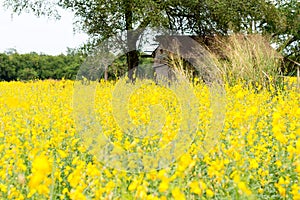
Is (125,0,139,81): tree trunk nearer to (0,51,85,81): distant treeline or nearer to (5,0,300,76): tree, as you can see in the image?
(5,0,300,76): tree

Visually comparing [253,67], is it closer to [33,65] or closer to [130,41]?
[130,41]

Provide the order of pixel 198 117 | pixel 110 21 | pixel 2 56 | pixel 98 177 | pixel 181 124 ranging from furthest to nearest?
pixel 2 56, pixel 110 21, pixel 198 117, pixel 181 124, pixel 98 177

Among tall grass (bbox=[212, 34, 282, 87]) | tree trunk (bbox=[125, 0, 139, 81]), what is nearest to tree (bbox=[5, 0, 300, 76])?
tree trunk (bbox=[125, 0, 139, 81])

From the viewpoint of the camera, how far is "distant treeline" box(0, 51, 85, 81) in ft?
97.1

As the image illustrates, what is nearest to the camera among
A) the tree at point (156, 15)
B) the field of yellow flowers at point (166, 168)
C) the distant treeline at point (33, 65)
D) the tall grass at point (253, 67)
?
the field of yellow flowers at point (166, 168)

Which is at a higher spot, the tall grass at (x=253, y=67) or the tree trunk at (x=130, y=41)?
the tree trunk at (x=130, y=41)

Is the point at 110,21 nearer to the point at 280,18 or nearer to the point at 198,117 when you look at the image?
the point at 280,18

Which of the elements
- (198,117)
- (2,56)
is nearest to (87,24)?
(198,117)

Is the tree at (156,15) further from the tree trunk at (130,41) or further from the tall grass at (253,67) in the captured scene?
the tall grass at (253,67)

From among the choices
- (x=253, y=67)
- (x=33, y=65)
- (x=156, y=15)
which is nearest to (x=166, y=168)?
(x=253, y=67)

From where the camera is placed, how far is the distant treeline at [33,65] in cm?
2960

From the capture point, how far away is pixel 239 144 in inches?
86.1

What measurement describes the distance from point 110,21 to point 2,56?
21638 mm

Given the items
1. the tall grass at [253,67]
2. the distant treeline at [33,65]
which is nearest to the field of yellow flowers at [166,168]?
the tall grass at [253,67]
